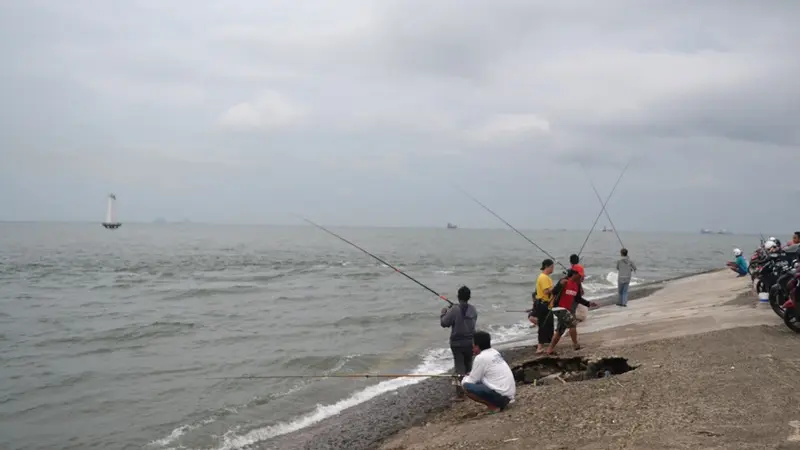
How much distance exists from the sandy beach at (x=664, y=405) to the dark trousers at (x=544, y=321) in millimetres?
433

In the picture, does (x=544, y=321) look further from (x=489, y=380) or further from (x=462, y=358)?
(x=489, y=380)

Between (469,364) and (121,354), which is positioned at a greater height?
(469,364)

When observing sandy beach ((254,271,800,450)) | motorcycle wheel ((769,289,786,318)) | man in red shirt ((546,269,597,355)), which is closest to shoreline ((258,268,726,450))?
sandy beach ((254,271,800,450))

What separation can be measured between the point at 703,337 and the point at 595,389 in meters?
3.43

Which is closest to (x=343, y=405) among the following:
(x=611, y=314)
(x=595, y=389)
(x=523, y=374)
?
(x=523, y=374)

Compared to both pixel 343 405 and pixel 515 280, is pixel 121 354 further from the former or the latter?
pixel 515 280

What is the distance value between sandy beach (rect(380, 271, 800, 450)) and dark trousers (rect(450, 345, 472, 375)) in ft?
2.47

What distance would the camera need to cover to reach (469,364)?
846 cm

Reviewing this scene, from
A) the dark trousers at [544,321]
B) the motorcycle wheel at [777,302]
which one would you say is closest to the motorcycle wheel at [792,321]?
the motorcycle wheel at [777,302]

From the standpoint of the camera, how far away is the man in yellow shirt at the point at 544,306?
9.44m

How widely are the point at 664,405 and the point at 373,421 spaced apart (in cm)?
404

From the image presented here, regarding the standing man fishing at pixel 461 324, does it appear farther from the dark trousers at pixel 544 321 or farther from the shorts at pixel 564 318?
the dark trousers at pixel 544 321

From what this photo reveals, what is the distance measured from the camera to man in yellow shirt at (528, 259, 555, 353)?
31.0 ft

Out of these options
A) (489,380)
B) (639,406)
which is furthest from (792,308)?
(489,380)
